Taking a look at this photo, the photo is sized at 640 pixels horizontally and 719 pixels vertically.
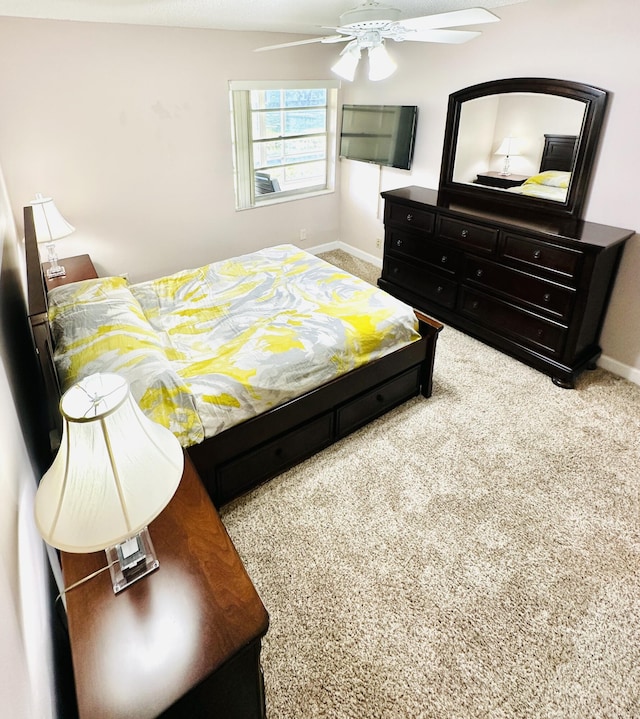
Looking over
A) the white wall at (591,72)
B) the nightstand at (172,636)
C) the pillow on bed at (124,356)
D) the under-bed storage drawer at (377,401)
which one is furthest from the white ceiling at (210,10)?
the nightstand at (172,636)

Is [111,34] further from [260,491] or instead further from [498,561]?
[498,561]

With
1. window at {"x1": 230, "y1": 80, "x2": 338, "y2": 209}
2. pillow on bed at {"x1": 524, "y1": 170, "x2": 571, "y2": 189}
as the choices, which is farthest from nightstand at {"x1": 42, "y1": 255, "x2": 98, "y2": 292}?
pillow on bed at {"x1": 524, "y1": 170, "x2": 571, "y2": 189}

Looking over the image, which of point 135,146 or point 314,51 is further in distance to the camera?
point 314,51

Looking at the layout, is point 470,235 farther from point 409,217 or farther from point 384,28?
point 384,28

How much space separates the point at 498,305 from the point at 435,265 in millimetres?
645

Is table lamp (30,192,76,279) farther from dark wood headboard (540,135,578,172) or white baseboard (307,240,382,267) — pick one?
dark wood headboard (540,135,578,172)

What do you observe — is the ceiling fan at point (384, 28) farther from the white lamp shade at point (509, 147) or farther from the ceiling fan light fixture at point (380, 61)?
the white lamp shade at point (509, 147)

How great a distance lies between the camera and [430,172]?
13.2 ft

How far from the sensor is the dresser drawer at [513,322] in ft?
9.91

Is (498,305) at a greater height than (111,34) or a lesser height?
lesser

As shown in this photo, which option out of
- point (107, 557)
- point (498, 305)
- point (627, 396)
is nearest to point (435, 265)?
point (498, 305)

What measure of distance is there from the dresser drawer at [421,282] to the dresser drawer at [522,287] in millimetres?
224

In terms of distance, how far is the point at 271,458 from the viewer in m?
2.26

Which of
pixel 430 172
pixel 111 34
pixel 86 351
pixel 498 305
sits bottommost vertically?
pixel 498 305
